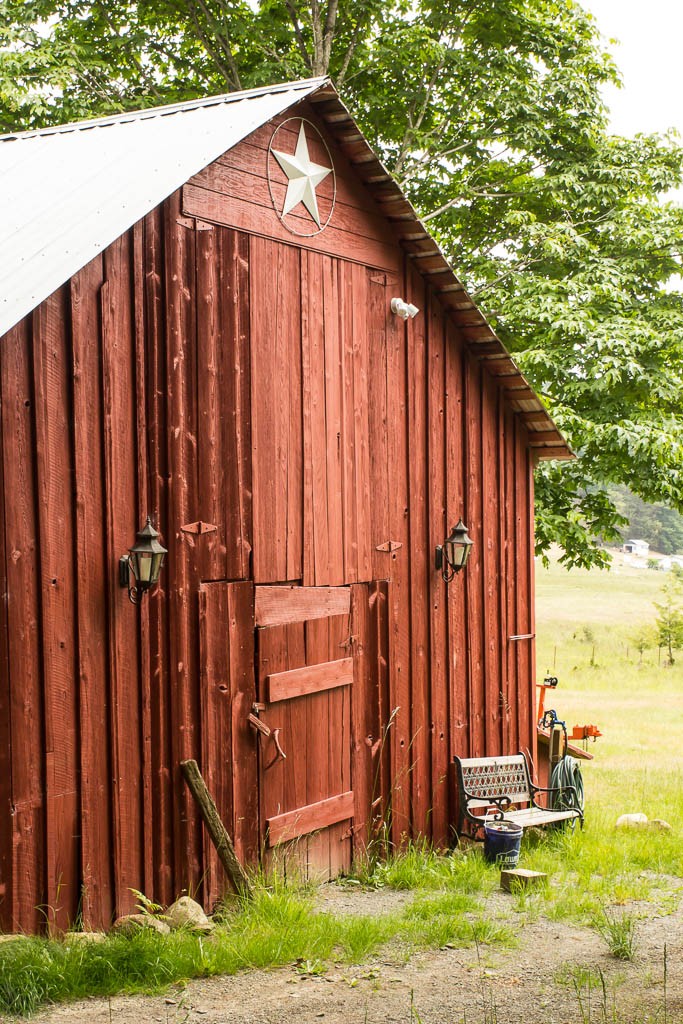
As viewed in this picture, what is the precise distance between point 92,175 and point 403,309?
8.77 ft

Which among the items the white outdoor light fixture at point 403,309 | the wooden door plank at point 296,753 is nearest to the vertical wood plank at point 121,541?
the wooden door plank at point 296,753

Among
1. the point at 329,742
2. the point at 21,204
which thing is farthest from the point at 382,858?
the point at 21,204

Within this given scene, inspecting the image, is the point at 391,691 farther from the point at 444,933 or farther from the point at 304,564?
the point at 444,933

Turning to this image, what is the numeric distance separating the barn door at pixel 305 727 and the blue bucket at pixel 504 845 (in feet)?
3.75

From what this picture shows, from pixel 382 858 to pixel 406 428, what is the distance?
338cm

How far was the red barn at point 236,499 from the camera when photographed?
5.48 metres

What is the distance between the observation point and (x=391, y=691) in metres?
8.17

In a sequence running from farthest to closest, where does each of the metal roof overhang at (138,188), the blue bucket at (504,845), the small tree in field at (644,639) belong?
1. the small tree in field at (644,639)
2. the blue bucket at (504,845)
3. the metal roof overhang at (138,188)

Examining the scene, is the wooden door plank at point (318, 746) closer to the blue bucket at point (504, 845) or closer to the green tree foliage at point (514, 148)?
the blue bucket at point (504, 845)

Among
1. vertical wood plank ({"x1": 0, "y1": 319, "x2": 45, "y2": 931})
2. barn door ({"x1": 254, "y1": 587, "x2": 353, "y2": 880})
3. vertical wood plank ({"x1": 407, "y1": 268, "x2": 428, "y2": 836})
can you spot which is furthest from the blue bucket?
vertical wood plank ({"x1": 0, "y1": 319, "x2": 45, "y2": 931})

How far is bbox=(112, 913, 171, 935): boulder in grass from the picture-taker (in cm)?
557

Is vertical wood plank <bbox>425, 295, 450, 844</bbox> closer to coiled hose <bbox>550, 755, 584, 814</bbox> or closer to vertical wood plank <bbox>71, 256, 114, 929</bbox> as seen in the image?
coiled hose <bbox>550, 755, 584, 814</bbox>

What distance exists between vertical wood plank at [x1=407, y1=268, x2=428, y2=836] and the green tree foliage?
14.5ft

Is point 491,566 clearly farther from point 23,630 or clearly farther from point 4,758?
point 4,758
